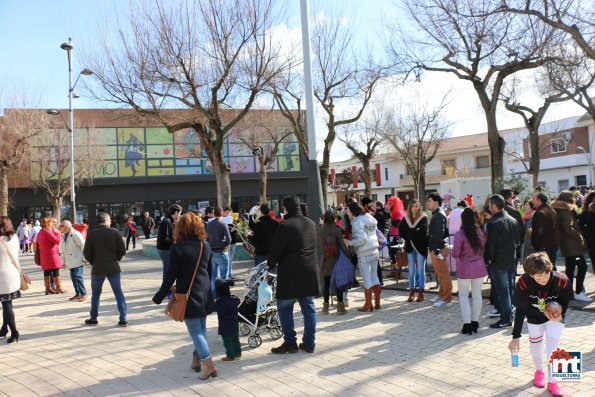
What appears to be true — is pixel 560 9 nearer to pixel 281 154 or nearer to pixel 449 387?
pixel 449 387

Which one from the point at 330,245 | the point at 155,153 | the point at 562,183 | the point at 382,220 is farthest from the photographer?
the point at 562,183

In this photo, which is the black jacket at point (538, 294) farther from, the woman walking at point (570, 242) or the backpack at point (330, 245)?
the woman walking at point (570, 242)

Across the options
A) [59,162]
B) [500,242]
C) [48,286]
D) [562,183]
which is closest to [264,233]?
[500,242]

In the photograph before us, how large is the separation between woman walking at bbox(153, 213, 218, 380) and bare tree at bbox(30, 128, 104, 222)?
3339 cm

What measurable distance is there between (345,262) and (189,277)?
3467mm

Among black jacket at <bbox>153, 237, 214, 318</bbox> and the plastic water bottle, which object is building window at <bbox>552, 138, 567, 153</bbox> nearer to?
the plastic water bottle

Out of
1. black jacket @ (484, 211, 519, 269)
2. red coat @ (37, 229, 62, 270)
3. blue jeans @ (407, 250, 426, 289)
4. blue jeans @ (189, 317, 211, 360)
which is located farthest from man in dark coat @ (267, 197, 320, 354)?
red coat @ (37, 229, 62, 270)

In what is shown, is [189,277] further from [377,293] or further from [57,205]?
[57,205]

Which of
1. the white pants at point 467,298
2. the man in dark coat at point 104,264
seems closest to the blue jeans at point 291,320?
the white pants at point 467,298

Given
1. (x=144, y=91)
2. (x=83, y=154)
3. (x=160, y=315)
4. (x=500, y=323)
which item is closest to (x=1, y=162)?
(x=83, y=154)

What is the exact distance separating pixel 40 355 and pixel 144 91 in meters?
11.5

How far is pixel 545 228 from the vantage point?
7.76 metres

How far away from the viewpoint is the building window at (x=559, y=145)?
158 ft

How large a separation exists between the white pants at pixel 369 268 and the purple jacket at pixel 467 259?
167 centimetres
